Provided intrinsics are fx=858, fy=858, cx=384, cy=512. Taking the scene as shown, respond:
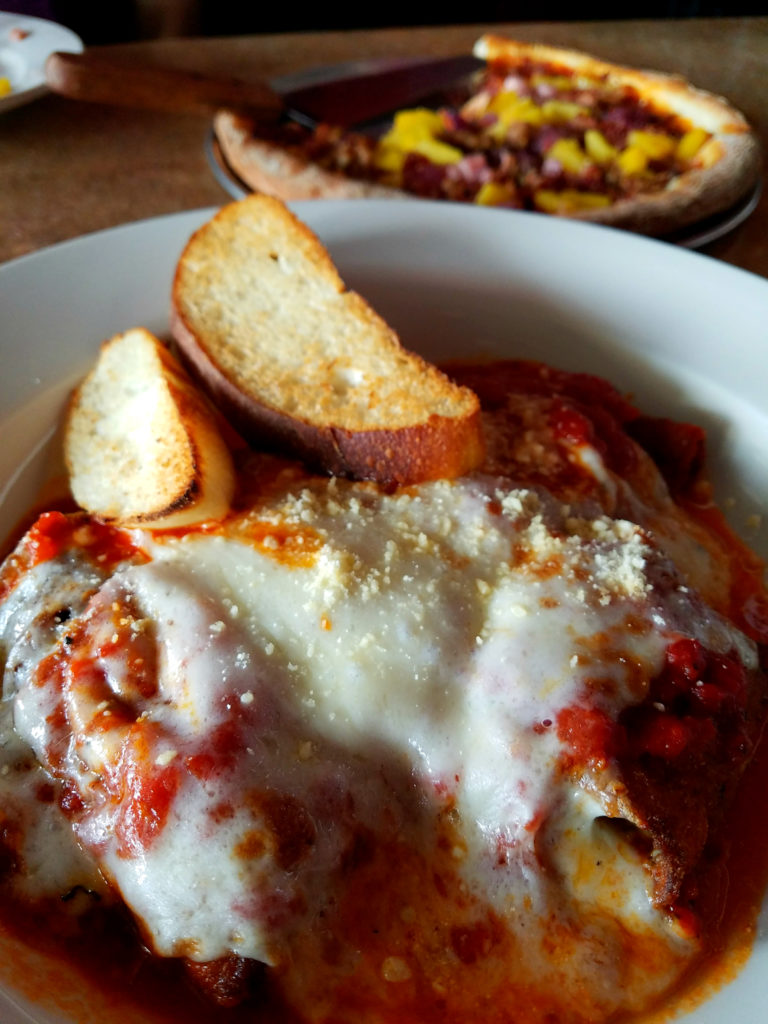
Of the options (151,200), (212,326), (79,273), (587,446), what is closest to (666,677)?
(587,446)

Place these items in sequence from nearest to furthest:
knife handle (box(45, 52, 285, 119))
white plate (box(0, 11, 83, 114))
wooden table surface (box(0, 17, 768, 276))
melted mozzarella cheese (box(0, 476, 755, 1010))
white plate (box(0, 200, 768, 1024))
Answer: melted mozzarella cheese (box(0, 476, 755, 1010))
white plate (box(0, 200, 768, 1024))
knife handle (box(45, 52, 285, 119))
wooden table surface (box(0, 17, 768, 276))
white plate (box(0, 11, 83, 114))

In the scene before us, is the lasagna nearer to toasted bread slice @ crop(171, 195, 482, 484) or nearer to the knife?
toasted bread slice @ crop(171, 195, 482, 484)

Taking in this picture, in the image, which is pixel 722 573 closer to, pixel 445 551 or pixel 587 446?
pixel 587 446

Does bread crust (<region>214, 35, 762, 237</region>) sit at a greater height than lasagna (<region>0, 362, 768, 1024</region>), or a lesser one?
greater

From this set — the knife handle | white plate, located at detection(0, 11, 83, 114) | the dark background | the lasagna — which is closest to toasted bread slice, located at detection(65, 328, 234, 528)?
the lasagna

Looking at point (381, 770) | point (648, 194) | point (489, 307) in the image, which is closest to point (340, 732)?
point (381, 770)

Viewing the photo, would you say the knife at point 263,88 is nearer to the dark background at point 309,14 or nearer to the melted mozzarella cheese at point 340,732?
the melted mozzarella cheese at point 340,732

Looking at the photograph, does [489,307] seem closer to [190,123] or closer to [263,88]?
[263,88]
